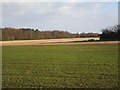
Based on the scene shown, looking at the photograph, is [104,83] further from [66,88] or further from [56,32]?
[56,32]

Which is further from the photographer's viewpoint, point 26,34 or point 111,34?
point 26,34

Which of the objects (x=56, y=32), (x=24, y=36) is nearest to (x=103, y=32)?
(x=24, y=36)

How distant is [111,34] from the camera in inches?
2849

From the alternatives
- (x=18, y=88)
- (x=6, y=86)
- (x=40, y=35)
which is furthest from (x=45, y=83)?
(x=40, y=35)

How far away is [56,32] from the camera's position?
5522 inches

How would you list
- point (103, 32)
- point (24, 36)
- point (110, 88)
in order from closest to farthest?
point (110, 88) < point (103, 32) < point (24, 36)

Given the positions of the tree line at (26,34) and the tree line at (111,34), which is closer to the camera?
the tree line at (111,34)

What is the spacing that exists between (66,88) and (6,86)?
8.36 feet

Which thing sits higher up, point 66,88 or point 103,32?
point 103,32

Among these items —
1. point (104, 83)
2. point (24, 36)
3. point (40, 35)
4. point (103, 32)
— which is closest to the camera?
point (104, 83)

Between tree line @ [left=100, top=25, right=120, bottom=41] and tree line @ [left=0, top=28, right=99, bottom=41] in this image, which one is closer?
tree line @ [left=100, top=25, right=120, bottom=41]

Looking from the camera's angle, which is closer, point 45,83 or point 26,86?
point 26,86

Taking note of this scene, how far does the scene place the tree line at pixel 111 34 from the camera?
2719 inches

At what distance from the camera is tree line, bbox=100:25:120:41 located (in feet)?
227
